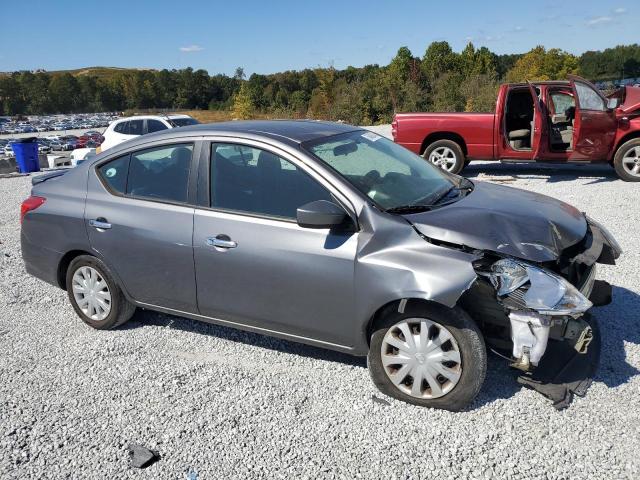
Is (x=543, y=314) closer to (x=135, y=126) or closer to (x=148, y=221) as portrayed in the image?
(x=148, y=221)

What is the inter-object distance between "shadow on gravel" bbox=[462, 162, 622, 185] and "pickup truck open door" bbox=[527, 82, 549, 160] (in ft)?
2.53

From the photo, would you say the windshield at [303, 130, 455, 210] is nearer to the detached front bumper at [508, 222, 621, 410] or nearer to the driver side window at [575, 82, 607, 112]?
the detached front bumper at [508, 222, 621, 410]

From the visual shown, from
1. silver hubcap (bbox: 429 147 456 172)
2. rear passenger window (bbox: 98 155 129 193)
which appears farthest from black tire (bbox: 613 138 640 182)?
rear passenger window (bbox: 98 155 129 193)

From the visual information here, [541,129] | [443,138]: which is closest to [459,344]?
[541,129]

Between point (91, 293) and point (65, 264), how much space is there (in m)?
0.41

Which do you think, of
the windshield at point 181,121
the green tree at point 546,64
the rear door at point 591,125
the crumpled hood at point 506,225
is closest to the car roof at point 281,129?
the crumpled hood at point 506,225

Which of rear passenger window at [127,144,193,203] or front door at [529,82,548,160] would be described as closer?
rear passenger window at [127,144,193,203]

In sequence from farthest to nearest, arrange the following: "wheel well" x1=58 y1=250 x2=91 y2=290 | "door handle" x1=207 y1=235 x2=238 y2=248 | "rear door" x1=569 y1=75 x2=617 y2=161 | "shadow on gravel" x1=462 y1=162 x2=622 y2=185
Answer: "shadow on gravel" x1=462 y1=162 x2=622 y2=185
"rear door" x1=569 y1=75 x2=617 y2=161
"wheel well" x1=58 y1=250 x2=91 y2=290
"door handle" x1=207 y1=235 x2=238 y2=248

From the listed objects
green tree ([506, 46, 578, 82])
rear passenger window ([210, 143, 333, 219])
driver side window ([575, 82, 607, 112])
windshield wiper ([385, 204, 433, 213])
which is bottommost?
windshield wiper ([385, 204, 433, 213])

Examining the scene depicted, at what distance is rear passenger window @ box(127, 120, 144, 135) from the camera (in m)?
14.8

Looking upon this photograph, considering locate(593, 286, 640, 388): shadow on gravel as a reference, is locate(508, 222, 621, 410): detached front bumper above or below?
above

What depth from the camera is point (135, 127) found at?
48.8 ft

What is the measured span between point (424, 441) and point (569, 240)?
1.59m

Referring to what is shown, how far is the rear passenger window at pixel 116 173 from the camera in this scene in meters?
4.33
